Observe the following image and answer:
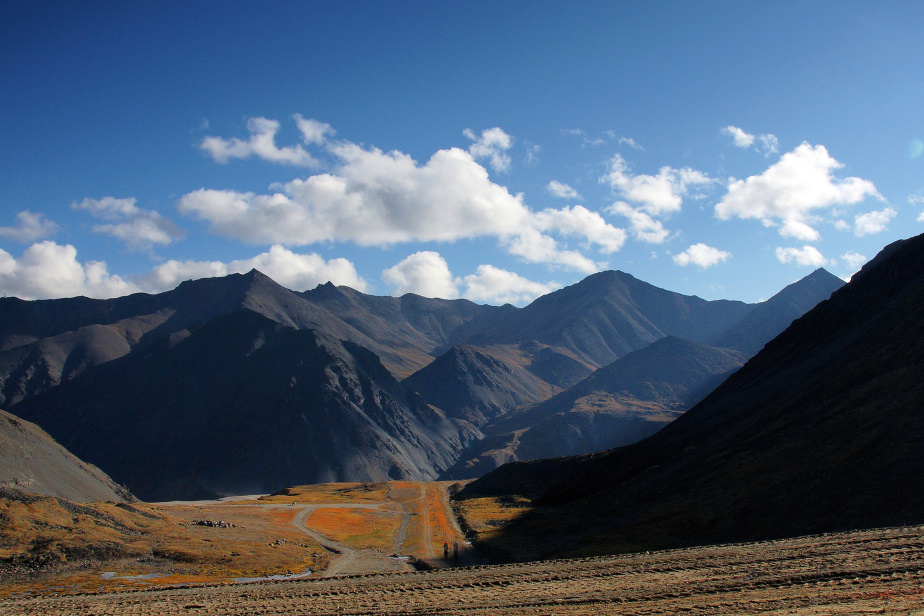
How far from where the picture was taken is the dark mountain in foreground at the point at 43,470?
59281 mm

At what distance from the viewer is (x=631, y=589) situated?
22875 millimetres

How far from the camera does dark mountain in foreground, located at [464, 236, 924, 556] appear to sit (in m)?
36.6

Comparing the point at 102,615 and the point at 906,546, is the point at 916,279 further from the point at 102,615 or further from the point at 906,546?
the point at 102,615

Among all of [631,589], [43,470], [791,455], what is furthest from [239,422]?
[631,589]

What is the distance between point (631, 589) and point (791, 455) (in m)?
30.6

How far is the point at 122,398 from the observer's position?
7200 inches

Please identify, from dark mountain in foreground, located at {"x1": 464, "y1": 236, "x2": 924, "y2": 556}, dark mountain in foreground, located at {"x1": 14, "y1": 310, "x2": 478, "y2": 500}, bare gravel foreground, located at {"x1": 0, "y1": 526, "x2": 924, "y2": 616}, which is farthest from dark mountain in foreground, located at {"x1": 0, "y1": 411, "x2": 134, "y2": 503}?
dark mountain in foreground, located at {"x1": 14, "y1": 310, "x2": 478, "y2": 500}

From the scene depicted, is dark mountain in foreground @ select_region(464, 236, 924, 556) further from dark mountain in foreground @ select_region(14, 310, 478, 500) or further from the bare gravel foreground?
dark mountain in foreground @ select_region(14, 310, 478, 500)

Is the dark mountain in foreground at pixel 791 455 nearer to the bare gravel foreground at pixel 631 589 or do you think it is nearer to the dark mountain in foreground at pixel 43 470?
the bare gravel foreground at pixel 631 589

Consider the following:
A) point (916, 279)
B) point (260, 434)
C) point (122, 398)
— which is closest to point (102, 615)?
point (916, 279)

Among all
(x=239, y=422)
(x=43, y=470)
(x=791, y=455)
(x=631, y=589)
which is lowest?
(x=631, y=589)

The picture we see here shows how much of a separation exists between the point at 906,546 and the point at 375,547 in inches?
1702

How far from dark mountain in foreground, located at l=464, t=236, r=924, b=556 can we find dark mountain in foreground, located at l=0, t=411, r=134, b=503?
46.4 m

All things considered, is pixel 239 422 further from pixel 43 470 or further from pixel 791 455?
pixel 791 455
